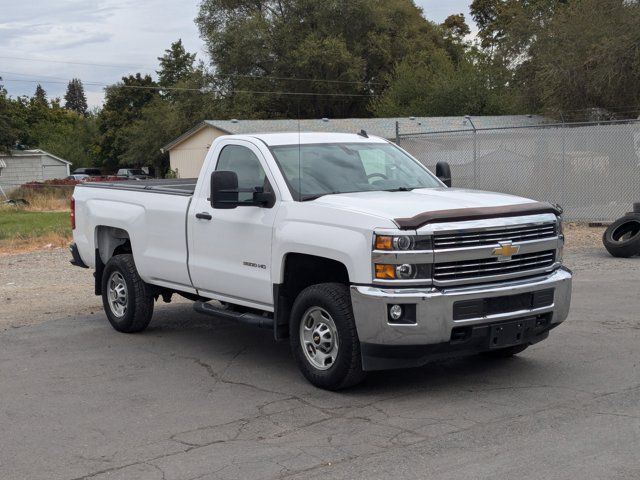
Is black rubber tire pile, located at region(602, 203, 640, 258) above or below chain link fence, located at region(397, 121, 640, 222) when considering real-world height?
below

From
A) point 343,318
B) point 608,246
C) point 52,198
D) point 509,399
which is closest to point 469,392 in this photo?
point 509,399

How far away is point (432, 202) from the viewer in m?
6.99

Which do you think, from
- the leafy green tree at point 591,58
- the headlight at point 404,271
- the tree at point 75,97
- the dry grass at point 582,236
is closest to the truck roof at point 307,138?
the headlight at point 404,271

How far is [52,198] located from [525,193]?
2524 centimetres

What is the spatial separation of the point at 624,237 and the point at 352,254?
32.8ft

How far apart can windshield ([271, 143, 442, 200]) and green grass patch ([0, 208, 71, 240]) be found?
13624 millimetres

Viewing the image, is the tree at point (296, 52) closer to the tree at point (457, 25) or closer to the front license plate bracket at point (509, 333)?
the tree at point (457, 25)

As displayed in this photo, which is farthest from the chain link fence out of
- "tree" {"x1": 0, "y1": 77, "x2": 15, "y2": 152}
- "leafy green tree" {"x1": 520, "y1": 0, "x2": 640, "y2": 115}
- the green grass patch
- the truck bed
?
"tree" {"x1": 0, "y1": 77, "x2": 15, "y2": 152}

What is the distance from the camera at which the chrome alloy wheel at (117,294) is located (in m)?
9.66

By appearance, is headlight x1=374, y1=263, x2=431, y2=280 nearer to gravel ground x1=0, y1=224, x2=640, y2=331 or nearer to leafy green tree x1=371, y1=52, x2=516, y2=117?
gravel ground x1=0, y1=224, x2=640, y2=331

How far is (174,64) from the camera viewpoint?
77.6 meters

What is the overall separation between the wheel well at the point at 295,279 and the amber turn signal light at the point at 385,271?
727mm

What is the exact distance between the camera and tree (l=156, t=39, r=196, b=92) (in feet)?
253

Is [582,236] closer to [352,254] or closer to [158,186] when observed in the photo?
[158,186]
